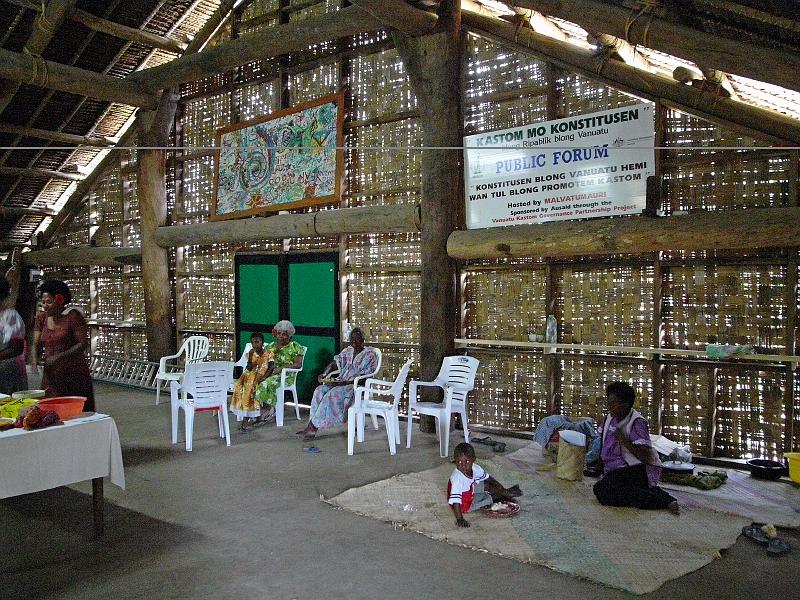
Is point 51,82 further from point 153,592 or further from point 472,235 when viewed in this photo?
point 153,592

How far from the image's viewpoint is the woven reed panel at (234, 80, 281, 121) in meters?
8.77

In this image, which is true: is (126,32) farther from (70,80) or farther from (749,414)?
(749,414)

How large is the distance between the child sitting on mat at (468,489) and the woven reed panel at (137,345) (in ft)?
26.3

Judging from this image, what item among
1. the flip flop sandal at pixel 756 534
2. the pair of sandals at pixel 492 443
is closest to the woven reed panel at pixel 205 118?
the pair of sandals at pixel 492 443

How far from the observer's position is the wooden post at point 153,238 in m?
9.86

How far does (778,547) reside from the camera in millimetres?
3680

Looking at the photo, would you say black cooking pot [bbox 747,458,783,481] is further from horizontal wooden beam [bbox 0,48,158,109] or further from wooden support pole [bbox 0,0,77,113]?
horizontal wooden beam [bbox 0,48,158,109]

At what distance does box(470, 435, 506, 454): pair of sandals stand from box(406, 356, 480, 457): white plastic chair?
121 mm

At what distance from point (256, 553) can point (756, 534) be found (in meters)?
2.93

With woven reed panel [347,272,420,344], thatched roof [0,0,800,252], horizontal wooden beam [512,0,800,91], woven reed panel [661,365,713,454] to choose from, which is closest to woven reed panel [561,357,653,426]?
woven reed panel [661,365,713,454]

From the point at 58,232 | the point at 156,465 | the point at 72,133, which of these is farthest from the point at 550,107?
the point at 58,232

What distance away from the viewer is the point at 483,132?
6730mm

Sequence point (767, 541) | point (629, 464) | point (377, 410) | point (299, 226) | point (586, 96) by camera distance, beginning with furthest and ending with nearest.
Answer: point (299, 226) < point (586, 96) < point (377, 410) < point (629, 464) < point (767, 541)

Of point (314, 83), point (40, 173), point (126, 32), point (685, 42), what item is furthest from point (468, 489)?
point (40, 173)
